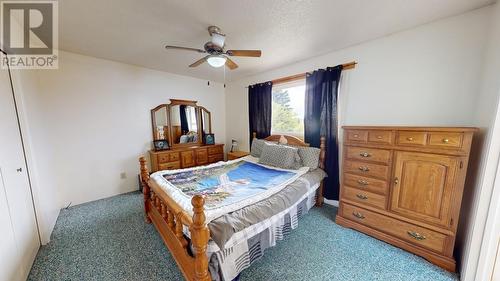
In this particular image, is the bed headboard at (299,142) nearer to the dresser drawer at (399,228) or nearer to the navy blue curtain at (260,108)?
the navy blue curtain at (260,108)

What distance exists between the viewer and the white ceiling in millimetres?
1611

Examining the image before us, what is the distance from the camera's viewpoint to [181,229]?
1.44 metres

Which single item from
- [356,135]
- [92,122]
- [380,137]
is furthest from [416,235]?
[92,122]

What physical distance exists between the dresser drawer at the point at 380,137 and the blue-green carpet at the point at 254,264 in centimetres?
112

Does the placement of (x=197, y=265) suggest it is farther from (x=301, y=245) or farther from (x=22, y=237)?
(x=22, y=237)

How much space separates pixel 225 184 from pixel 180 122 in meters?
2.31

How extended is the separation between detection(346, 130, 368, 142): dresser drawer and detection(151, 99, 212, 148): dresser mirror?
313cm

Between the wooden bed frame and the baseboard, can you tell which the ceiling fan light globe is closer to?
the wooden bed frame

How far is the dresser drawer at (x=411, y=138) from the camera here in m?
1.71

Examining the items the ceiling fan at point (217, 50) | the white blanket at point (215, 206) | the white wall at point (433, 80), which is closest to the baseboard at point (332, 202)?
the white blanket at point (215, 206)

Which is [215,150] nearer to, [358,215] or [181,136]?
[181,136]

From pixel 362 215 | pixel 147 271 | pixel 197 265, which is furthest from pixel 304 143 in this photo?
pixel 147 271

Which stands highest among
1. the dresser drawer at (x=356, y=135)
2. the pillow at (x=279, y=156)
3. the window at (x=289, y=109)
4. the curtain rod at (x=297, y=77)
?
the curtain rod at (x=297, y=77)

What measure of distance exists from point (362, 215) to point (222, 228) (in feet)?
5.82
